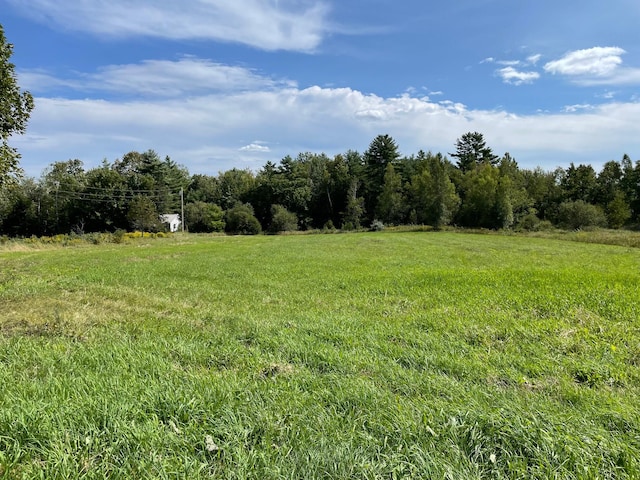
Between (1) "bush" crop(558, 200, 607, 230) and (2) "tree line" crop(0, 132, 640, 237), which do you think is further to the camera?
(2) "tree line" crop(0, 132, 640, 237)

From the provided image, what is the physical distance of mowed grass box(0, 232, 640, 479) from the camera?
101 inches

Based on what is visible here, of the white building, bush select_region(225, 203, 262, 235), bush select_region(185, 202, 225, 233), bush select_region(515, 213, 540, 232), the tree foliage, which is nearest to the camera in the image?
the tree foliage

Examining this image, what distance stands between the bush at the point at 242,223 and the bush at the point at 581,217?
46.5 metres

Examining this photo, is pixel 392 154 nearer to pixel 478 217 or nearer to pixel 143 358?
pixel 478 217

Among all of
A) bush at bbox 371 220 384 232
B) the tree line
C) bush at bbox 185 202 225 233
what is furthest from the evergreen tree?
bush at bbox 185 202 225 233

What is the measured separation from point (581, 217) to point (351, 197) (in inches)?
1312

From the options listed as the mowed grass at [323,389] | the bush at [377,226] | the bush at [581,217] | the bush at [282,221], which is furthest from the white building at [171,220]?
the bush at [581,217]

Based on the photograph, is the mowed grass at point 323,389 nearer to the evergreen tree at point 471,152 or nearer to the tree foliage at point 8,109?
the tree foliage at point 8,109

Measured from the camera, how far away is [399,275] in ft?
41.0

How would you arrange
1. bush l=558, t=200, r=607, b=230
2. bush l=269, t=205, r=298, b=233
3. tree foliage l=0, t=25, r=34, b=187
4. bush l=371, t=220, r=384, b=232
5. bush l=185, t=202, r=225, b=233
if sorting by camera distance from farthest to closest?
bush l=185, t=202, r=225, b=233 → bush l=269, t=205, r=298, b=233 → bush l=371, t=220, r=384, b=232 → bush l=558, t=200, r=607, b=230 → tree foliage l=0, t=25, r=34, b=187

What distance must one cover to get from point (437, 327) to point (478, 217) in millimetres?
52257

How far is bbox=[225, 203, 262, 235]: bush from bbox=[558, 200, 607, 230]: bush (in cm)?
4650

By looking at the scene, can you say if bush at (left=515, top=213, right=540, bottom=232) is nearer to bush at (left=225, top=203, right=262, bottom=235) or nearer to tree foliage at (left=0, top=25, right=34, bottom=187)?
bush at (left=225, top=203, right=262, bottom=235)

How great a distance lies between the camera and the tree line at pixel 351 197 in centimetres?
5222
